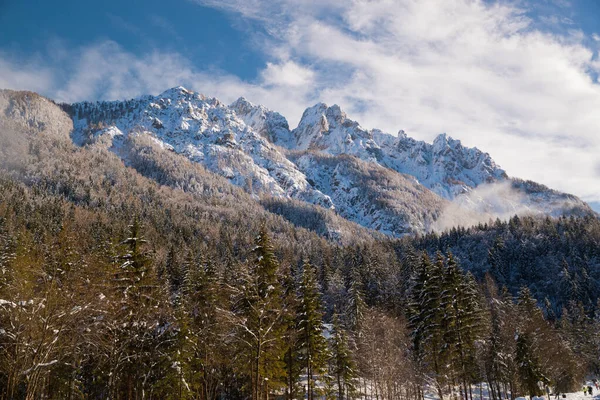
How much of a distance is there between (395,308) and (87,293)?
62.6 meters

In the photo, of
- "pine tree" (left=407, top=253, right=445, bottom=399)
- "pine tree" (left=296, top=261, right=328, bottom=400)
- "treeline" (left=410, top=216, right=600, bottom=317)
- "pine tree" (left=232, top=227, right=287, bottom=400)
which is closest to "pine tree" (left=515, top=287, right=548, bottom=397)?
"pine tree" (left=407, top=253, right=445, bottom=399)

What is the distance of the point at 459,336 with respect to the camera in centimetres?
3117

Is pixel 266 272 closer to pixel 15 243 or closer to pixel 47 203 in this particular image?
pixel 15 243

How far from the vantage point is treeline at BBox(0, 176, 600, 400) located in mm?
18328

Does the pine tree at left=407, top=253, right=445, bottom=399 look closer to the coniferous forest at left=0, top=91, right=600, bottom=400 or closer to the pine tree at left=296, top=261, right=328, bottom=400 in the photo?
the coniferous forest at left=0, top=91, right=600, bottom=400

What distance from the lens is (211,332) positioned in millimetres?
30688

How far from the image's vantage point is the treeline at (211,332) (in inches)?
Result: 722

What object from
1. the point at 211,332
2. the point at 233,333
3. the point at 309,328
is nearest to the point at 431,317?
the point at 309,328

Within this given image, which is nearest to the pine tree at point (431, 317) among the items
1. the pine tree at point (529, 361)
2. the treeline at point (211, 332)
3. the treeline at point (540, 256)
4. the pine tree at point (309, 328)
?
the treeline at point (211, 332)

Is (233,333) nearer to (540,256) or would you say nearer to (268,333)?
(268,333)

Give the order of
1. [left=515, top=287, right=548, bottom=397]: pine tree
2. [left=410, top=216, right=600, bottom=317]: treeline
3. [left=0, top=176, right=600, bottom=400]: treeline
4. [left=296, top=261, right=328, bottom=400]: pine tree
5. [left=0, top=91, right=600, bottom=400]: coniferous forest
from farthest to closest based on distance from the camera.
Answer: [left=410, top=216, right=600, bottom=317]: treeline < [left=515, top=287, right=548, bottom=397]: pine tree < [left=296, top=261, right=328, bottom=400]: pine tree < [left=0, top=91, right=600, bottom=400]: coniferous forest < [left=0, top=176, right=600, bottom=400]: treeline

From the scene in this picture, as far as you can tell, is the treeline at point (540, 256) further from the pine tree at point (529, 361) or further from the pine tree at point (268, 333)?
the pine tree at point (268, 333)

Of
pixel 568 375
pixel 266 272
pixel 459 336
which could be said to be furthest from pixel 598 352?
pixel 266 272

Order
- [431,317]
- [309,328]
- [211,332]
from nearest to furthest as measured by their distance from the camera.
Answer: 1. [211,332]
2. [431,317]
3. [309,328]
